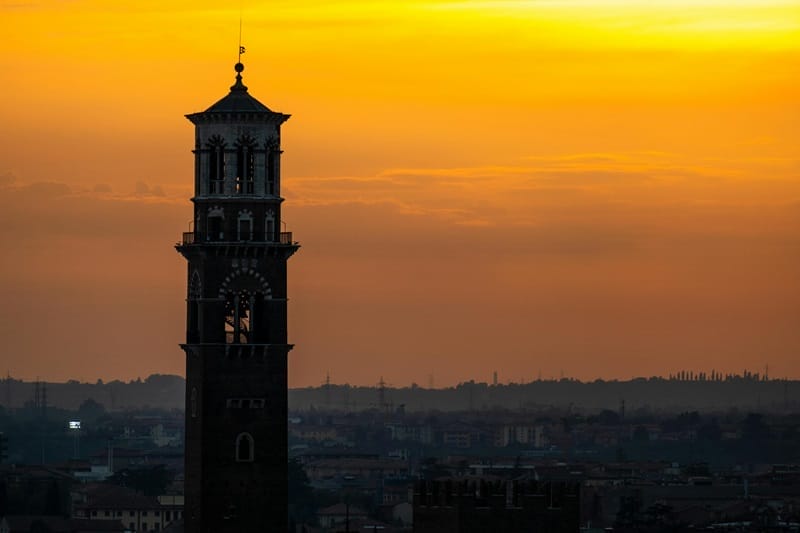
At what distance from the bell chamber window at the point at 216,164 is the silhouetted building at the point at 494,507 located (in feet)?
32.4

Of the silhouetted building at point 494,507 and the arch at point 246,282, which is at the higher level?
the arch at point 246,282

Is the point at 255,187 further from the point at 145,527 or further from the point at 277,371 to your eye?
the point at 145,527

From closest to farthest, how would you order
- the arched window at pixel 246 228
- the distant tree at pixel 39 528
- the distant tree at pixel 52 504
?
the arched window at pixel 246 228 → the distant tree at pixel 39 528 → the distant tree at pixel 52 504

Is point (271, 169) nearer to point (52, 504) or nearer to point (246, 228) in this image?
point (246, 228)

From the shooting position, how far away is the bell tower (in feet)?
269

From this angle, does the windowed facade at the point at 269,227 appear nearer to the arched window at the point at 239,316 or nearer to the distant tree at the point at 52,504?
the arched window at the point at 239,316

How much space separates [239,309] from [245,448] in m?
3.49

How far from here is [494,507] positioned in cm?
7656

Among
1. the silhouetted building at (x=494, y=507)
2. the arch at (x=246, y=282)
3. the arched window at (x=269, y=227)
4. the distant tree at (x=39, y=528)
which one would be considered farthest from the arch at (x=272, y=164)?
the distant tree at (x=39, y=528)

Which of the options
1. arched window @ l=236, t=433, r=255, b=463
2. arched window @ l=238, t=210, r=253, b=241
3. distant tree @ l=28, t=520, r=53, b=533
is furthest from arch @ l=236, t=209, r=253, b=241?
distant tree @ l=28, t=520, r=53, b=533

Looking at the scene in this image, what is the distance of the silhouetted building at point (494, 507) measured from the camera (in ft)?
251

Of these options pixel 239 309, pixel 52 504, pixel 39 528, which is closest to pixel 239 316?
pixel 239 309

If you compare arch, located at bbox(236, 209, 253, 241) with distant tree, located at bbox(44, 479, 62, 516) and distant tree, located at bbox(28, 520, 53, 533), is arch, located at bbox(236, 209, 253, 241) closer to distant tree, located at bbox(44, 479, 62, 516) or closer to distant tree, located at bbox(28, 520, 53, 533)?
distant tree, located at bbox(28, 520, 53, 533)

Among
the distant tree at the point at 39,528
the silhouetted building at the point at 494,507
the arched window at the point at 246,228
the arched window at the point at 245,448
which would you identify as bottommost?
the silhouetted building at the point at 494,507
